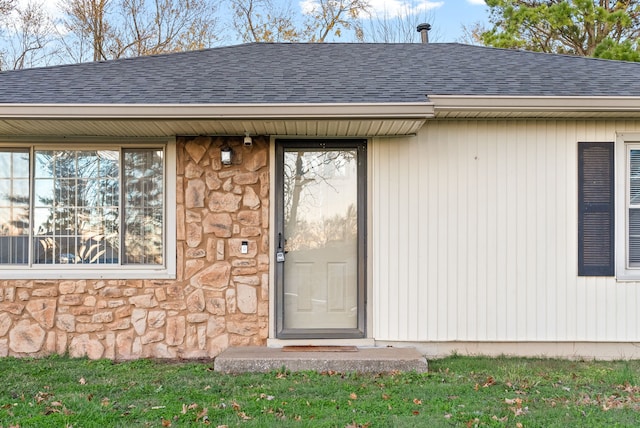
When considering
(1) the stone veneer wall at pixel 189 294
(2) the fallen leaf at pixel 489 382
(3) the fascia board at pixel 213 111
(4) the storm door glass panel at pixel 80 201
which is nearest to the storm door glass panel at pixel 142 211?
(4) the storm door glass panel at pixel 80 201

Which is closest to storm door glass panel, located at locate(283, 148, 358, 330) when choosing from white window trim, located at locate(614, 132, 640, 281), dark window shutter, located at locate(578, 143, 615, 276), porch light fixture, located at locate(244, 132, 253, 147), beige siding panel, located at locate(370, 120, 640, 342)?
beige siding panel, located at locate(370, 120, 640, 342)

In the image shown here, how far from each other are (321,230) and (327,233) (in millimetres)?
72

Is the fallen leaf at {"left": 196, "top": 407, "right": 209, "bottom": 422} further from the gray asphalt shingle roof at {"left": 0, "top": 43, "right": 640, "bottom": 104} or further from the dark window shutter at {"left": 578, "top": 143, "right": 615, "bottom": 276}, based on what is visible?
the dark window shutter at {"left": 578, "top": 143, "right": 615, "bottom": 276}

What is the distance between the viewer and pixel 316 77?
5586mm

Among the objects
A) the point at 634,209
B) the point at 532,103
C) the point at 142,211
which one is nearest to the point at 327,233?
the point at 142,211

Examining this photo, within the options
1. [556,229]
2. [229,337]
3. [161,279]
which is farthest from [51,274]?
[556,229]

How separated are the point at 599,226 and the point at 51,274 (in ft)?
18.5

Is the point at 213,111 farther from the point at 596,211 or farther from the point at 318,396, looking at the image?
the point at 596,211

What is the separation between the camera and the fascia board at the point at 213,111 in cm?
457

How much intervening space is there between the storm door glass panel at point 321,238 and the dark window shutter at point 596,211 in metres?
2.33

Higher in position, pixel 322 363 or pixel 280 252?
pixel 280 252

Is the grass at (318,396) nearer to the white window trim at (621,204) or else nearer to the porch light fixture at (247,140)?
the white window trim at (621,204)

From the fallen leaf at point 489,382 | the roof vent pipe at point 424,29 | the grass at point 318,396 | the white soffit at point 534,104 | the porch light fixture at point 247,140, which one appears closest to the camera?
the grass at point 318,396

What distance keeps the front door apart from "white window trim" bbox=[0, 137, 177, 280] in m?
1.14
